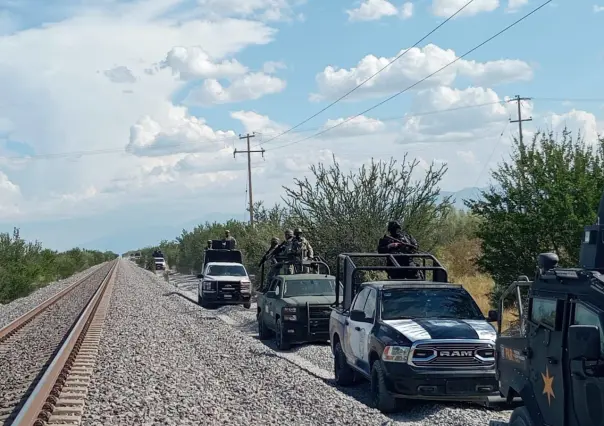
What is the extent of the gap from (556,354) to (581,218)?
34.1ft

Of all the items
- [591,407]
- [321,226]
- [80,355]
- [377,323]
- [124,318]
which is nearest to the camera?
[591,407]

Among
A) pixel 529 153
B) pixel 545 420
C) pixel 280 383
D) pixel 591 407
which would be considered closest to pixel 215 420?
pixel 280 383

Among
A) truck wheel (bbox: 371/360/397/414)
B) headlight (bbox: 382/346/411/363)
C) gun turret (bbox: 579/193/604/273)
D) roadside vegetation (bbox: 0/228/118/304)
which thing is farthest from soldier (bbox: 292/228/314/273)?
roadside vegetation (bbox: 0/228/118/304)

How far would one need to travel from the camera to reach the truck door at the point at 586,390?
5.91m

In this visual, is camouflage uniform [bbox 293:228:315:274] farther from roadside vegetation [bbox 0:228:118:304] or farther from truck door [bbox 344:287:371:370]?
roadside vegetation [bbox 0:228:118:304]

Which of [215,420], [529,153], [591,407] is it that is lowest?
[215,420]

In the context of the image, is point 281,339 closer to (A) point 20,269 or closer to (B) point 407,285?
(B) point 407,285

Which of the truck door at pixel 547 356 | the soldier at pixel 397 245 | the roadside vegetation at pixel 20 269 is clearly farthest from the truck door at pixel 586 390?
the roadside vegetation at pixel 20 269

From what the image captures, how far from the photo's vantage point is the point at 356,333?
12000 millimetres

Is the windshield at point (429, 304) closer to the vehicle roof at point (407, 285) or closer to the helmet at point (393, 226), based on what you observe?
the vehicle roof at point (407, 285)

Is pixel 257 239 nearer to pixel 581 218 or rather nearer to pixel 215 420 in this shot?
pixel 581 218

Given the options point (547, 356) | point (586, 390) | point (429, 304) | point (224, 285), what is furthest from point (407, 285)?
point (224, 285)

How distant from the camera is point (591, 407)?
6.01m

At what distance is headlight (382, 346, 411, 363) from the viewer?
10.3 metres
